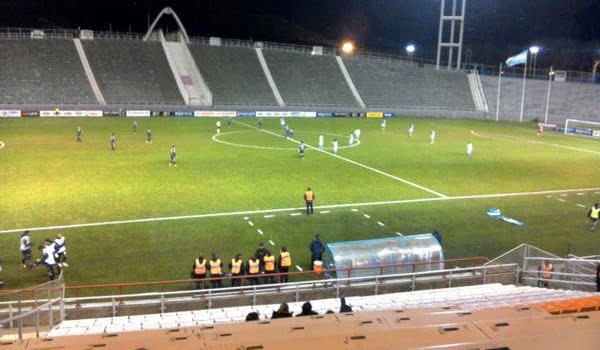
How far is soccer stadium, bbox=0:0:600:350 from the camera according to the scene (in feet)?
21.9

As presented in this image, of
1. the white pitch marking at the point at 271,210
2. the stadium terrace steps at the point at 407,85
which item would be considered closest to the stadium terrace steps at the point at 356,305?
the white pitch marking at the point at 271,210

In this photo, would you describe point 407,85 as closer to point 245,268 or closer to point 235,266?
point 245,268

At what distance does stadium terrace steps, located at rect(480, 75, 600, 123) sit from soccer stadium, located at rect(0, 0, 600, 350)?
1.41 meters

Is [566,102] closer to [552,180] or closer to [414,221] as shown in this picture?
[552,180]

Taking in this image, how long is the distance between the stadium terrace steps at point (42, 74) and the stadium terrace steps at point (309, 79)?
27861 mm

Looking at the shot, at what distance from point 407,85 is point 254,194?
64566 mm

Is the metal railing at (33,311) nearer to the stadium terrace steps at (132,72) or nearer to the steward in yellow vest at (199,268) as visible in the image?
the steward in yellow vest at (199,268)

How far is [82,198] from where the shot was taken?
89.9ft

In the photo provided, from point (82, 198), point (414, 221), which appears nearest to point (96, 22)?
point (82, 198)

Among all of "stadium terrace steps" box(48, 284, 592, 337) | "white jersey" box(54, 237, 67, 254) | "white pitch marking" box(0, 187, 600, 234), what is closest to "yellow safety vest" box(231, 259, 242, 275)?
"stadium terrace steps" box(48, 284, 592, 337)

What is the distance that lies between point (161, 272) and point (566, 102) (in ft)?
256

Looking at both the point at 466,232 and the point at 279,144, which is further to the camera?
the point at 279,144

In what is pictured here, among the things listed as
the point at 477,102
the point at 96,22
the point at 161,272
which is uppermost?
the point at 96,22

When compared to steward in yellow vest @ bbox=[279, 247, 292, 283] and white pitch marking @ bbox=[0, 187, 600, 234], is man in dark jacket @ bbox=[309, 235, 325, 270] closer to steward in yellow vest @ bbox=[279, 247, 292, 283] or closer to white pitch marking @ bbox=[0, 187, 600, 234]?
steward in yellow vest @ bbox=[279, 247, 292, 283]
